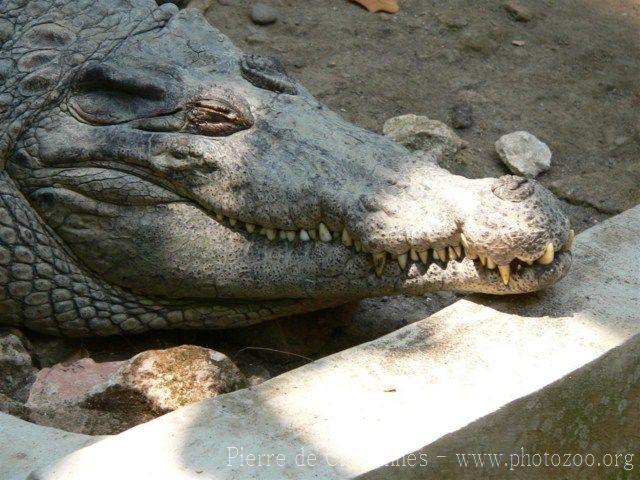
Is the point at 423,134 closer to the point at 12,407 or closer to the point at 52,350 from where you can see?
the point at 52,350

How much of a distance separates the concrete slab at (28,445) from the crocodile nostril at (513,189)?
136 cm

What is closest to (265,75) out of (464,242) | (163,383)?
(464,242)

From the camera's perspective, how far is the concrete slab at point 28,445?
2459 mm

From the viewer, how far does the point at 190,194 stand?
333 cm

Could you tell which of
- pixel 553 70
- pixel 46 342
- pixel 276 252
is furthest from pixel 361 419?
pixel 553 70

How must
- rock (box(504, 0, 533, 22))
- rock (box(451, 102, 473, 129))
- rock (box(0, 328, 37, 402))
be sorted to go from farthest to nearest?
rock (box(504, 0, 533, 22)), rock (box(451, 102, 473, 129)), rock (box(0, 328, 37, 402))

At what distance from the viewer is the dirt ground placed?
4875 mm

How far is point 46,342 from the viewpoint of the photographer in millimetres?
3568

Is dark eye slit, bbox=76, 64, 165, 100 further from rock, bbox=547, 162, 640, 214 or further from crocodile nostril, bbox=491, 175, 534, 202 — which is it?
rock, bbox=547, 162, 640, 214

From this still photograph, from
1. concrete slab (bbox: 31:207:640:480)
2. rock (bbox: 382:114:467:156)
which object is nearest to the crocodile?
concrete slab (bbox: 31:207:640:480)

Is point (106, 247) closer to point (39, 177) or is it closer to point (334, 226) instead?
point (39, 177)

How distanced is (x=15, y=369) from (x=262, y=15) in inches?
114

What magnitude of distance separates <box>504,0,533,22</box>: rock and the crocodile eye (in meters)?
2.64

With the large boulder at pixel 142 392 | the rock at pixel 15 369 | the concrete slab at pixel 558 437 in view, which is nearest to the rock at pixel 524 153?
the concrete slab at pixel 558 437
